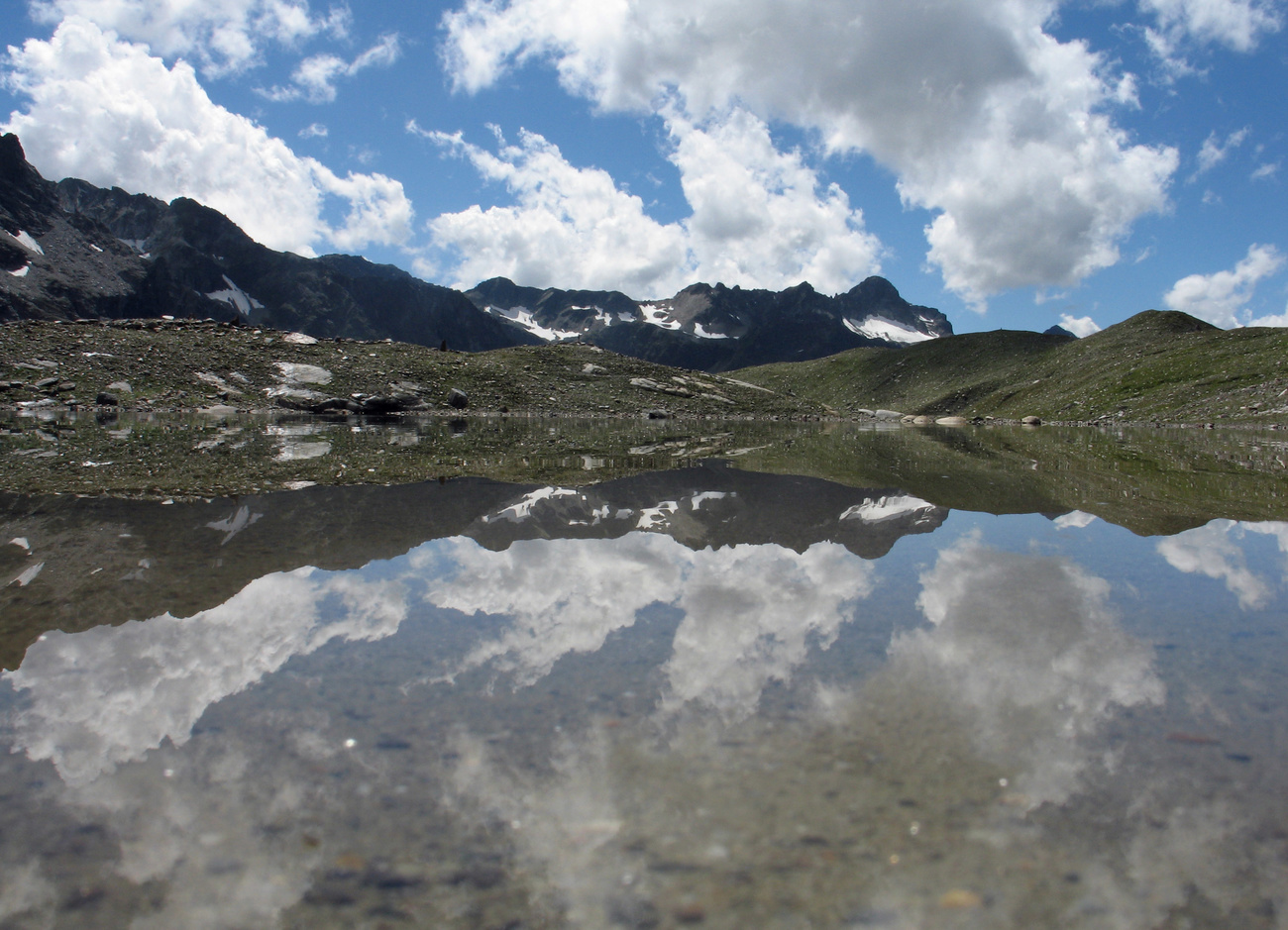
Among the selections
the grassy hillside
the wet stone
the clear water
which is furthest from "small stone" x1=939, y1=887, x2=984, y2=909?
the grassy hillside

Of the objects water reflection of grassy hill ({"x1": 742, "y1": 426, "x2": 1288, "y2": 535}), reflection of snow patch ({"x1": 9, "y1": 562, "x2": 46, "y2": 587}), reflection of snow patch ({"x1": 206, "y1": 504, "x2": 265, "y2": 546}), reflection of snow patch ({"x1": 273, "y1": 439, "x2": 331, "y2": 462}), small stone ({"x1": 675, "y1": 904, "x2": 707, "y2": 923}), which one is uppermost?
water reflection of grassy hill ({"x1": 742, "y1": 426, "x2": 1288, "y2": 535})

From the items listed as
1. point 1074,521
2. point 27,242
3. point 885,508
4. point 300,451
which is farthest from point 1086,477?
point 27,242

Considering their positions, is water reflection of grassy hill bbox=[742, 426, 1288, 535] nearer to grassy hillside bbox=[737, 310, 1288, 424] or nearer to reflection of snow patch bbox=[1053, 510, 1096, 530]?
reflection of snow patch bbox=[1053, 510, 1096, 530]

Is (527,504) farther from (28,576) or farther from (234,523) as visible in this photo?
(28,576)

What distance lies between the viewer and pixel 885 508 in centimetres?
1532

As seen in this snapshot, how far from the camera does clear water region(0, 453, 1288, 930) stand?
11.3 ft

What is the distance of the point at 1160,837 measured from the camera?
A: 3826 mm

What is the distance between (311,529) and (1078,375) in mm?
117487

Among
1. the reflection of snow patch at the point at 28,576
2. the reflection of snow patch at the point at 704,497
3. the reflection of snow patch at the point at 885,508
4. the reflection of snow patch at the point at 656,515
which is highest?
the reflection of snow patch at the point at 885,508

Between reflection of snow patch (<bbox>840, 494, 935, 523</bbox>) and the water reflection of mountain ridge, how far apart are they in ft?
0.40

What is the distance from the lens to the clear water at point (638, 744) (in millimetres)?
3434

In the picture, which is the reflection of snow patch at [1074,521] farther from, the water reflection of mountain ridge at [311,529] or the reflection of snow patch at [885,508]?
the reflection of snow patch at [885,508]

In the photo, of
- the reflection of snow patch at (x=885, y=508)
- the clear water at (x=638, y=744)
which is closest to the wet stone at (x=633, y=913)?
the clear water at (x=638, y=744)

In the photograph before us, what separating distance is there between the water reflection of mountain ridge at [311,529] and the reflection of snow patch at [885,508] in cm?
12
